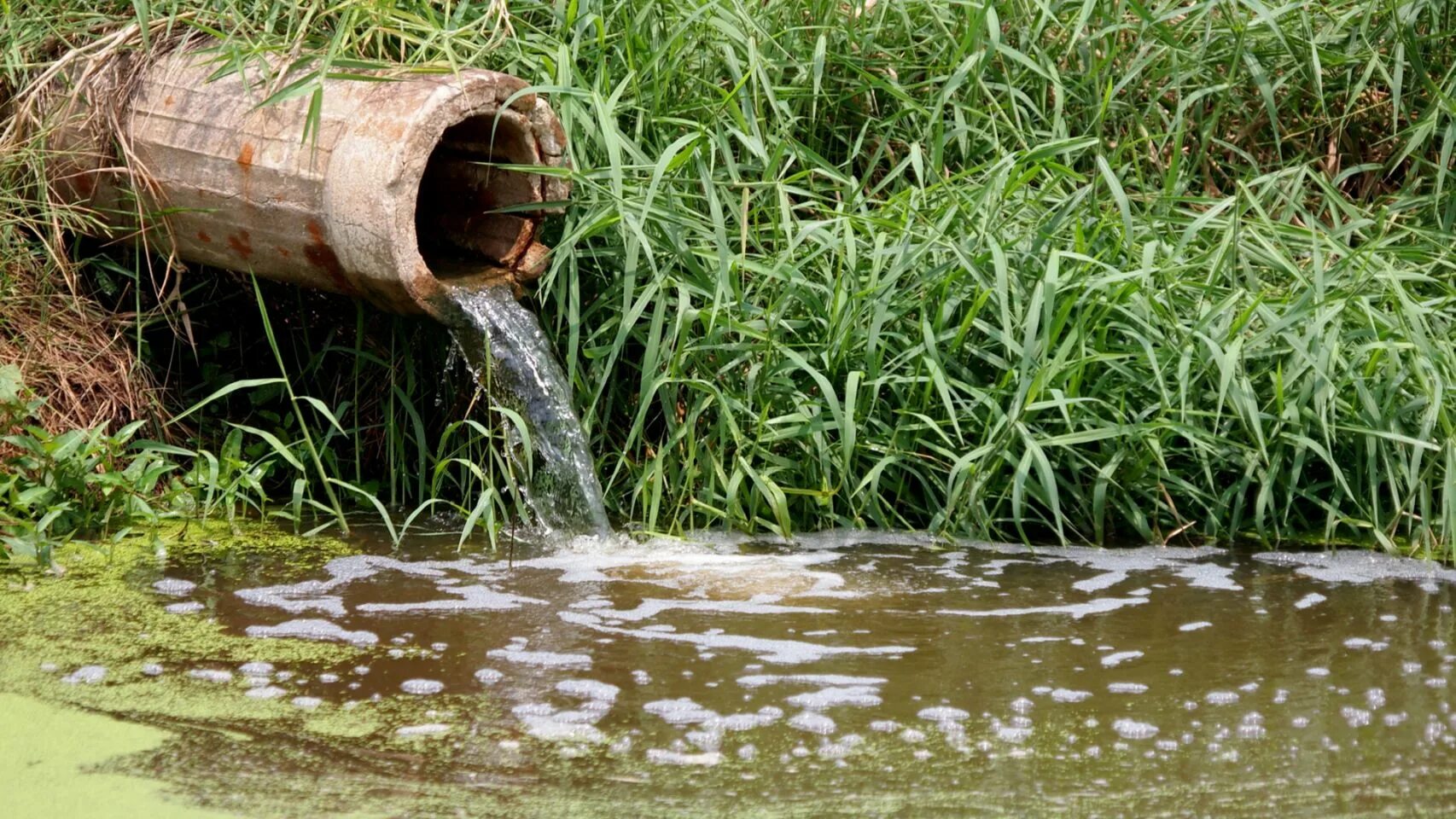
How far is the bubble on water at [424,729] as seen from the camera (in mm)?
2221

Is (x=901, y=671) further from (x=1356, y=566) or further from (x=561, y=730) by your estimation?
(x=1356, y=566)

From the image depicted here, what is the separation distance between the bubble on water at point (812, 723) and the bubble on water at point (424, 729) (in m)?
0.49

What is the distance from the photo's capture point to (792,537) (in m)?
3.40

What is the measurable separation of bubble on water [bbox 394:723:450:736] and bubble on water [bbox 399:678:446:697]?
0.14 metres

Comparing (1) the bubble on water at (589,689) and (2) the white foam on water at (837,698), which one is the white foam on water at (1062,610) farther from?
(1) the bubble on water at (589,689)

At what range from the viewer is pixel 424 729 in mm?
2238

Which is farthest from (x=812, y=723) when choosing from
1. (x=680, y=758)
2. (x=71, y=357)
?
(x=71, y=357)

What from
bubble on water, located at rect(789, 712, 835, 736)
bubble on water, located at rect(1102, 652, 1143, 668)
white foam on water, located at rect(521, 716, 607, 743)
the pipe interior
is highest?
the pipe interior

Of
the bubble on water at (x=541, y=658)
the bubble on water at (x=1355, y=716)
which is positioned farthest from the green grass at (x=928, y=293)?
the bubble on water at (x=1355, y=716)

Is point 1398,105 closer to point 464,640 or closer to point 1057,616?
point 1057,616

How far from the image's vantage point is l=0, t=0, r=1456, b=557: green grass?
3.39m

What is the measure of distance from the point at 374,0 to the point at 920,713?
86.9 inches

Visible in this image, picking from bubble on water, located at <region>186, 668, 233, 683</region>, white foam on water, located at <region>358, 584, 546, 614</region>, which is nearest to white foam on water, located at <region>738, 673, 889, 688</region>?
white foam on water, located at <region>358, 584, 546, 614</region>

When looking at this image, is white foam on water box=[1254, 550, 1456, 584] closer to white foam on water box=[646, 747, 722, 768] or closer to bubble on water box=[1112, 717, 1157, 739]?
bubble on water box=[1112, 717, 1157, 739]
